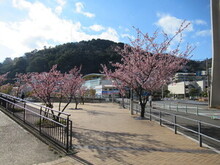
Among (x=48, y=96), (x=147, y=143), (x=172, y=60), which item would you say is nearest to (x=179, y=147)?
(x=147, y=143)

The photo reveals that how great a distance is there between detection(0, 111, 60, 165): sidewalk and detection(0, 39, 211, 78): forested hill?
7557cm

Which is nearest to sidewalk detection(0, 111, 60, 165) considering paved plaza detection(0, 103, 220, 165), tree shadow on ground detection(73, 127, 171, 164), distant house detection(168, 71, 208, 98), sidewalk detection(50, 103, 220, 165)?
paved plaza detection(0, 103, 220, 165)

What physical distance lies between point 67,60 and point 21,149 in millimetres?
93753

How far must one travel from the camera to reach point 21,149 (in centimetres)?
499

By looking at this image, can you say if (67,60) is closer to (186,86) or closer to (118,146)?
(186,86)

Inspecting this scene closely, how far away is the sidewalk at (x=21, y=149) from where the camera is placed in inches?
171

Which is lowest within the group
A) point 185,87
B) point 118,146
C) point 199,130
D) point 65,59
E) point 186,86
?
point 118,146

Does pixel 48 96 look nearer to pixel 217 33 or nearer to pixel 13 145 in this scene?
pixel 13 145

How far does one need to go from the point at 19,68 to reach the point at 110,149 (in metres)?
96.0

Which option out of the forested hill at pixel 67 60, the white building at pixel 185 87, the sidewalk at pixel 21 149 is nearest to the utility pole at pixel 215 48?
the sidewalk at pixel 21 149

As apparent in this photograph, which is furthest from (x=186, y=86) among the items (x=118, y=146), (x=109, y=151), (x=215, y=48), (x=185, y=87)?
(x=109, y=151)

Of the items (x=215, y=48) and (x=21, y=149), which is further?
(x=215, y=48)

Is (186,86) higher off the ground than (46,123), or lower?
higher

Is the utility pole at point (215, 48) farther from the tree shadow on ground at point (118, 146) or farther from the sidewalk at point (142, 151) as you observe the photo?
the tree shadow on ground at point (118, 146)
